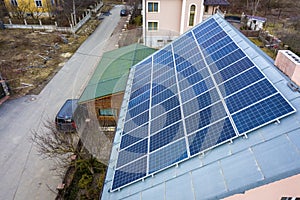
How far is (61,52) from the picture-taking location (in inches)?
1315

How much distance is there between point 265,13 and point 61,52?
147 ft

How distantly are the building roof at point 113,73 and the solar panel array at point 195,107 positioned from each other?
14.9 feet

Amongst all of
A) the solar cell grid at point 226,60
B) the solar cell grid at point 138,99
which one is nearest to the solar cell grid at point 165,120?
the solar cell grid at point 138,99

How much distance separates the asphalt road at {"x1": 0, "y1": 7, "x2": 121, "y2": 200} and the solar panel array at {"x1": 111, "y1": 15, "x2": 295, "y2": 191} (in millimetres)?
8342

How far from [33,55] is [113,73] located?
63.9ft

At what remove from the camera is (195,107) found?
909 centimetres

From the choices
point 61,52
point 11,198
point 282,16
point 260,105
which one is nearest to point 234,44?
point 260,105

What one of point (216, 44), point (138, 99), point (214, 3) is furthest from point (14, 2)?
point (216, 44)

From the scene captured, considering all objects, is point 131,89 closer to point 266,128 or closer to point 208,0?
point 266,128

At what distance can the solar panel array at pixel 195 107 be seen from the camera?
7422 mm

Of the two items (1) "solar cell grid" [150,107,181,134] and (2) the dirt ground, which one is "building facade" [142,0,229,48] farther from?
(1) "solar cell grid" [150,107,181,134]

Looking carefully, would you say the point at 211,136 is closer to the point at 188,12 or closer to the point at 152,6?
the point at 188,12

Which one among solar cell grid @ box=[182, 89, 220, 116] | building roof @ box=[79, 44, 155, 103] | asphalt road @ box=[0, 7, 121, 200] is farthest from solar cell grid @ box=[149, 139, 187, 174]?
asphalt road @ box=[0, 7, 121, 200]

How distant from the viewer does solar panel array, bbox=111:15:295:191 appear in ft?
24.3
